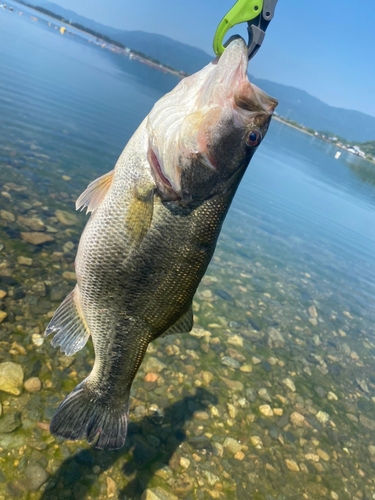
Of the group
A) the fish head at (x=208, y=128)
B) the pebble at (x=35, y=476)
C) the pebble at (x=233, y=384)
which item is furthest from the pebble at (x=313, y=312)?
the fish head at (x=208, y=128)

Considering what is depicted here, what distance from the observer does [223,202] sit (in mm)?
2650

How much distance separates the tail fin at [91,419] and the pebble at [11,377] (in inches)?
68.0

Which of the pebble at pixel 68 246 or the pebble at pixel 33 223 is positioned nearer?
the pebble at pixel 68 246

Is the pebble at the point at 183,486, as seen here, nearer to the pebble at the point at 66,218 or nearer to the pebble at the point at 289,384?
→ the pebble at the point at 289,384

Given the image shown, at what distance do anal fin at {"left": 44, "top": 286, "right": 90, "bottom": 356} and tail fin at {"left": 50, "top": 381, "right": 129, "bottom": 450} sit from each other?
14.5 inches

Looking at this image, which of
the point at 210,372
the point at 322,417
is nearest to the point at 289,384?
the point at 322,417

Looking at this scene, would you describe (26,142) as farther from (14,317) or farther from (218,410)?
(218,410)

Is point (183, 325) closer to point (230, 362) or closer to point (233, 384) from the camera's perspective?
point (233, 384)

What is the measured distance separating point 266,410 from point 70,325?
4.09m

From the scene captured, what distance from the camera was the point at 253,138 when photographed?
2.53m

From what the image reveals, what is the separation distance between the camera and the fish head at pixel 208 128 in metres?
2.41

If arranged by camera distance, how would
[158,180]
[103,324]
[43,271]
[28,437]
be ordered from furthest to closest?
[43,271]
[28,437]
[103,324]
[158,180]

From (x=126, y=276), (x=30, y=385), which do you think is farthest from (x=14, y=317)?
(x=126, y=276)

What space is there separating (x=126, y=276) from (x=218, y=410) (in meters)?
3.64
